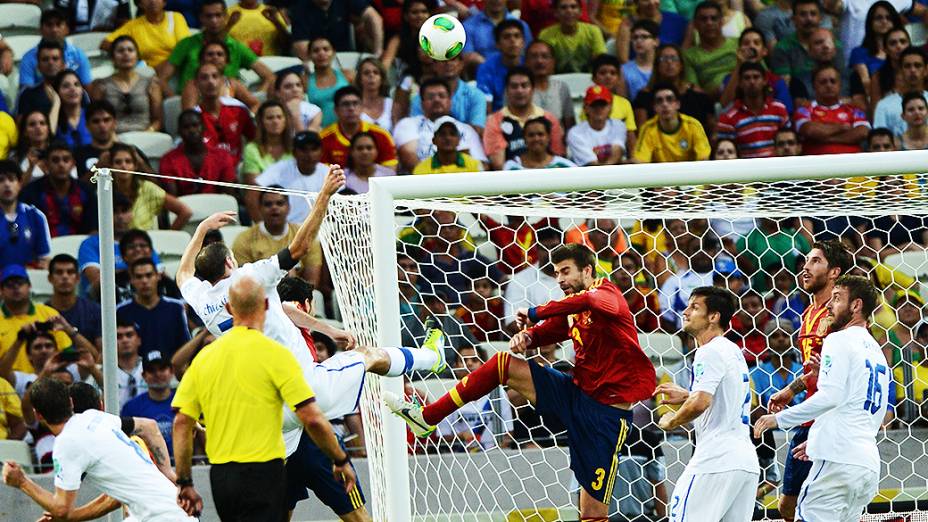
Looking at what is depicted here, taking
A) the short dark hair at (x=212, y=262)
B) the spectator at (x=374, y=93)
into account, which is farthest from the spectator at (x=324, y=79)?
the short dark hair at (x=212, y=262)

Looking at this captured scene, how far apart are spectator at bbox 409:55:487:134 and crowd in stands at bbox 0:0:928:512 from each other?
0.06 feet

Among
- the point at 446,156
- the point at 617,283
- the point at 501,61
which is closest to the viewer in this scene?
the point at 617,283

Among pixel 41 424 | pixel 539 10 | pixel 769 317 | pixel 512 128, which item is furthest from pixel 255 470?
pixel 539 10

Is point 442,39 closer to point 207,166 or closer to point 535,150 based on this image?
point 535,150

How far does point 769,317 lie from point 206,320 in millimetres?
4273

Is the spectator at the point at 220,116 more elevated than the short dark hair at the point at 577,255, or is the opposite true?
the spectator at the point at 220,116

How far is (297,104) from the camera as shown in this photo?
38.4ft

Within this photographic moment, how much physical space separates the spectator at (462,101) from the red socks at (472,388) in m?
4.32

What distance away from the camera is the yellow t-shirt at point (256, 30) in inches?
475

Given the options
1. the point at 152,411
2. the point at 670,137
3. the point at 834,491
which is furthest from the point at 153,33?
the point at 834,491

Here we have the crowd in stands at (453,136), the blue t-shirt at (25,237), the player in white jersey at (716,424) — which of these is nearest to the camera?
the player in white jersey at (716,424)

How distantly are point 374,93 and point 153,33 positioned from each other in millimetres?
1880

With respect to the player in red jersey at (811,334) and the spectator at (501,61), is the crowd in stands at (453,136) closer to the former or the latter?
the spectator at (501,61)

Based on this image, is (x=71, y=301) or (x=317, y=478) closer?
(x=317, y=478)
